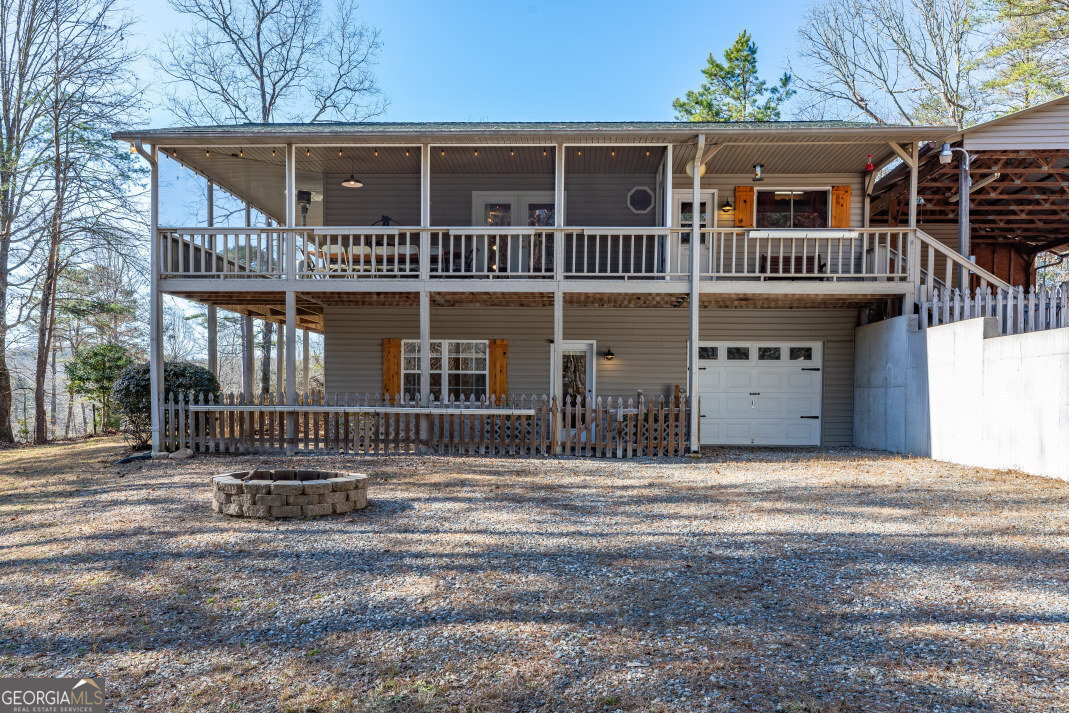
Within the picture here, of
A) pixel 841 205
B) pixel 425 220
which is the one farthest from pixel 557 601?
pixel 841 205

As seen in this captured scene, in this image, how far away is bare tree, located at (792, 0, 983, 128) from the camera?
21172 millimetres

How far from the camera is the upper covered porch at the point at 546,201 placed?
10172mm

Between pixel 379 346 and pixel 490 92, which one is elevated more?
pixel 490 92

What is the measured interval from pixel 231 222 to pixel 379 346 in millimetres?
11595

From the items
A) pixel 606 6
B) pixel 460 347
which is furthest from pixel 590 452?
pixel 606 6

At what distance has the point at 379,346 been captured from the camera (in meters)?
13.1

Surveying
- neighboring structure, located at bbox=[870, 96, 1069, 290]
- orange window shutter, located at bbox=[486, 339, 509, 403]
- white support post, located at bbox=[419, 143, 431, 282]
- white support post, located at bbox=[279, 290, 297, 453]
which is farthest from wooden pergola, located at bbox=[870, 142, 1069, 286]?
white support post, located at bbox=[279, 290, 297, 453]

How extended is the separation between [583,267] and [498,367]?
2.78m

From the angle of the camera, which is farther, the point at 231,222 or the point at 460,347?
the point at 231,222

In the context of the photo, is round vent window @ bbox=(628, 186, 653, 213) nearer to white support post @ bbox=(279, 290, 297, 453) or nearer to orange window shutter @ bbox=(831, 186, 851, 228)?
orange window shutter @ bbox=(831, 186, 851, 228)

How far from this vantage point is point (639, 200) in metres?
12.9

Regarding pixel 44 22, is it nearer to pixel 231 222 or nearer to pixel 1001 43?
pixel 231 222

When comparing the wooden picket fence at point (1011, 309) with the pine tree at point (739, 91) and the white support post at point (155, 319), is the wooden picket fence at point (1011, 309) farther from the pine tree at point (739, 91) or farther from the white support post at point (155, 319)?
the pine tree at point (739, 91)

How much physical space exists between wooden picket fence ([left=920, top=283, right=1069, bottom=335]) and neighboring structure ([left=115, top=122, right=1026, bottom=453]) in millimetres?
1002
